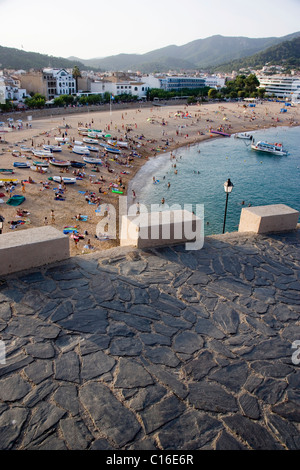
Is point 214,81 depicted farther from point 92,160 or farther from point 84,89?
point 92,160

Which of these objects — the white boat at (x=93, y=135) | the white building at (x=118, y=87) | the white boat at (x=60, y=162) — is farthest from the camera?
the white building at (x=118, y=87)

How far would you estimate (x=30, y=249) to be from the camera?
5.59 metres

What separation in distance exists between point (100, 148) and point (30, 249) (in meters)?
33.0

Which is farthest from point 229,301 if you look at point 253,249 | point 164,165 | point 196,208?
point 164,165

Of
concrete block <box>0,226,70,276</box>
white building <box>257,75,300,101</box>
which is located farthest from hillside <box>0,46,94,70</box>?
concrete block <box>0,226,70,276</box>

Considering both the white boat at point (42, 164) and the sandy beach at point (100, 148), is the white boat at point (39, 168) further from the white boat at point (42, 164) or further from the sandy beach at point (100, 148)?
the sandy beach at point (100, 148)

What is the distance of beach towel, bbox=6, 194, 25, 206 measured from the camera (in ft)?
73.9

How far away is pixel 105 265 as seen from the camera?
20.2ft

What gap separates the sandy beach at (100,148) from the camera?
848 inches

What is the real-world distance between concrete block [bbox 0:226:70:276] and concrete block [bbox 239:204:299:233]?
168 inches

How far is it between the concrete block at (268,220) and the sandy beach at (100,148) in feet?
36.1

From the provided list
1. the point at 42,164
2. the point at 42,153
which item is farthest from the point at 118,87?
the point at 42,164

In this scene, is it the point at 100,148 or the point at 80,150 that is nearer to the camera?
the point at 80,150

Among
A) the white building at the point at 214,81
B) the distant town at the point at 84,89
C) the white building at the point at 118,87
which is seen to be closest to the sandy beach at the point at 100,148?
the distant town at the point at 84,89
